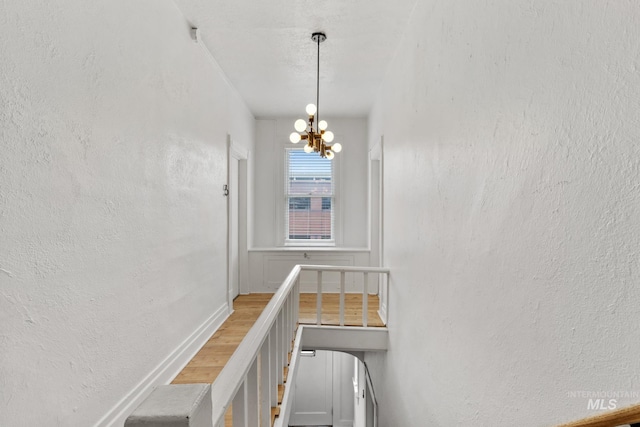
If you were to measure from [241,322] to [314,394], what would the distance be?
3409mm

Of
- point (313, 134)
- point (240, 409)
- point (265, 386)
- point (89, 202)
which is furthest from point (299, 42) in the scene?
point (240, 409)

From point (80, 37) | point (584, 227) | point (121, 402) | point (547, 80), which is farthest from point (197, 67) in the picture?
point (584, 227)

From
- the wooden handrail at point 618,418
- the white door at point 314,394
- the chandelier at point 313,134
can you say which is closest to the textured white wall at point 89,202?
the chandelier at point 313,134

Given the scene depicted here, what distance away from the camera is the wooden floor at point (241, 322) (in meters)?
2.34

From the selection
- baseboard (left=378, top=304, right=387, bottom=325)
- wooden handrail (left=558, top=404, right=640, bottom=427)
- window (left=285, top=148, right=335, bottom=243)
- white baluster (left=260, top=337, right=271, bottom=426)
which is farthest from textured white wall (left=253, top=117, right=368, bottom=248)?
wooden handrail (left=558, top=404, right=640, bottom=427)

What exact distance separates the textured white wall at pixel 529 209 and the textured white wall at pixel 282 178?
119 inches

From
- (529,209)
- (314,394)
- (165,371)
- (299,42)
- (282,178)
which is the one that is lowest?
(314,394)

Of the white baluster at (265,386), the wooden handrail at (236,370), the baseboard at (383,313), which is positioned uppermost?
the wooden handrail at (236,370)

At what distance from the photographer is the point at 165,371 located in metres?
2.09

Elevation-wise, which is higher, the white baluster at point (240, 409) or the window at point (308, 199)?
the window at point (308, 199)

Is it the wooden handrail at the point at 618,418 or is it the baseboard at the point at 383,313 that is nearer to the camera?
the wooden handrail at the point at 618,418

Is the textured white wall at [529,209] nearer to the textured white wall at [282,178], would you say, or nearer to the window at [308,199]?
the textured white wall at [282,178]

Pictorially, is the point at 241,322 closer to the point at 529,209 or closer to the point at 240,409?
the point at 240,409

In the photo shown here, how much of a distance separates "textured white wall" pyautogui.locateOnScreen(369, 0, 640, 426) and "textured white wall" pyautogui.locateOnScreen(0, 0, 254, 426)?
5.40 feet
